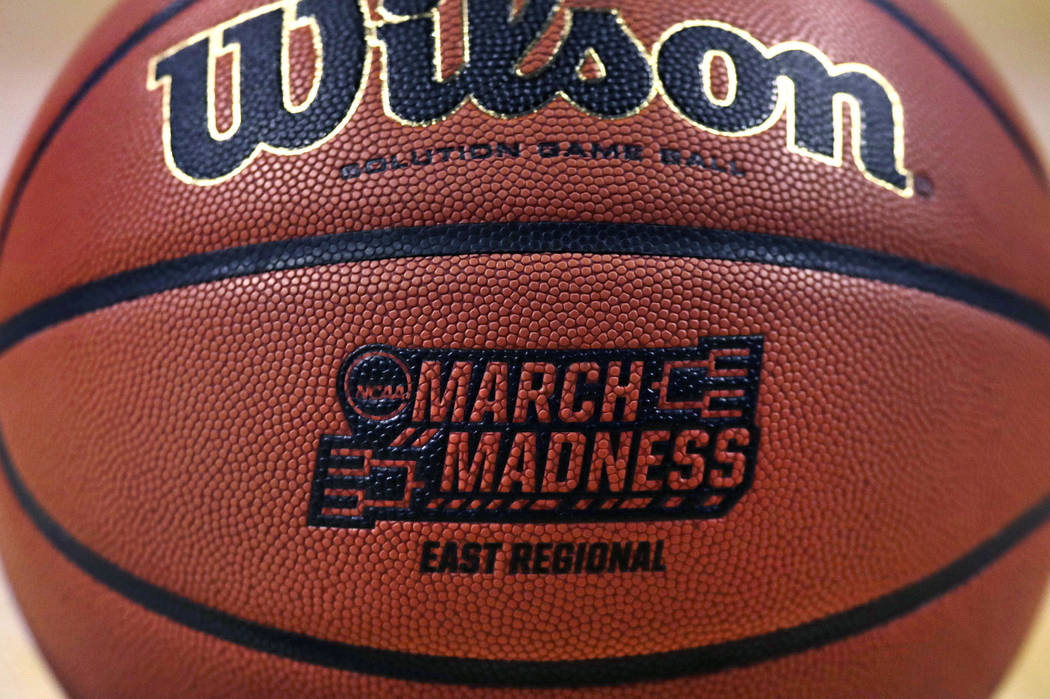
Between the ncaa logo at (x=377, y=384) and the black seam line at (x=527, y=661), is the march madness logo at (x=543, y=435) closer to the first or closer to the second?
the ncaa logo at (x=377, y=384)

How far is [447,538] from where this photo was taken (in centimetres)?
65

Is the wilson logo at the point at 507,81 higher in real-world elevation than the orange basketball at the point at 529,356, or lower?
higher

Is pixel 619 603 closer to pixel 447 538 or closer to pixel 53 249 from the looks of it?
pixel 447 538

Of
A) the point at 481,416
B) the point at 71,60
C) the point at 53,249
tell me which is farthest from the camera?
the point at 71,60

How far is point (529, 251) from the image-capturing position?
643mm

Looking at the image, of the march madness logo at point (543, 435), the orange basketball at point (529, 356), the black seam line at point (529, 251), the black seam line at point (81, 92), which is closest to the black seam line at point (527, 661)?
the orange basketball at point (529, 356)

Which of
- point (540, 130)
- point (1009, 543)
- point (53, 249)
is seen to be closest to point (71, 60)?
point (53, 249)

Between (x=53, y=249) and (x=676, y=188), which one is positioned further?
(x=53, y=249)

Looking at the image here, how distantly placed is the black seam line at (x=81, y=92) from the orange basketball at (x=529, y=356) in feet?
0.17

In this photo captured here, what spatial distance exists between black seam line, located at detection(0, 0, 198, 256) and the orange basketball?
0.05 metres

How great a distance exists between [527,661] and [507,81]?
42 cm

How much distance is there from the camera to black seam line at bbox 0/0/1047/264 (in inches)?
31.3

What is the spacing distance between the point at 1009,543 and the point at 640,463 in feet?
1.26

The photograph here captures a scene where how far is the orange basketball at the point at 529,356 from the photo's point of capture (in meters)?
0.64
